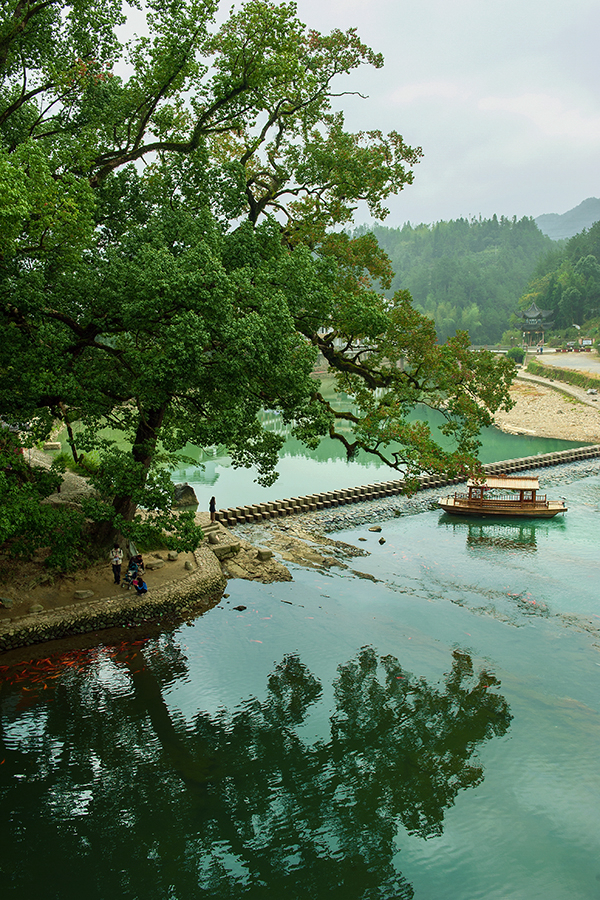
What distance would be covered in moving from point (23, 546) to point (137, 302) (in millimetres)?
7138

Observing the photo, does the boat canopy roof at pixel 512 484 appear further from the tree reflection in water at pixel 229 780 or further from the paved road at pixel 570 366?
the paved road at pixel 570 366

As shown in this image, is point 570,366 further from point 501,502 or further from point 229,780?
point 229,780

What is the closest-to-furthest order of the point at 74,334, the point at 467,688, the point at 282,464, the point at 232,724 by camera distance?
the point at 232,724 < the point at 467,688 < the point at 74,334 < the point at 282,464

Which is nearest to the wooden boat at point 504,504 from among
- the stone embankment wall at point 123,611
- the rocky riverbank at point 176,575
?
the rocky riverbank at point 176,575

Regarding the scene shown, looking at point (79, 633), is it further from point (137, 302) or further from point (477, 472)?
point (477, 472)

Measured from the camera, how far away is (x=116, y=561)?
54.8 ft

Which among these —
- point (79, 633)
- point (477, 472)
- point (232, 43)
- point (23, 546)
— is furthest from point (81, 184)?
point (477, 472)

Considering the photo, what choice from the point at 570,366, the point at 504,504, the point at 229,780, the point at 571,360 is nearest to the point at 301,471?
the point at 504,504

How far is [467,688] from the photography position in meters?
13.9

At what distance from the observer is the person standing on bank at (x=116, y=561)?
16719mm

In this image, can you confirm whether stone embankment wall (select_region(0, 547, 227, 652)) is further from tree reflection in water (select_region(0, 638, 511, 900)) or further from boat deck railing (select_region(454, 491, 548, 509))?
boat deck railing (select_region(454, 491, 548, 509))

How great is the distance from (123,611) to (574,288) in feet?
289

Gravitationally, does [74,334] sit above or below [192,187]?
below

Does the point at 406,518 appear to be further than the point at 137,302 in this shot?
Yes
